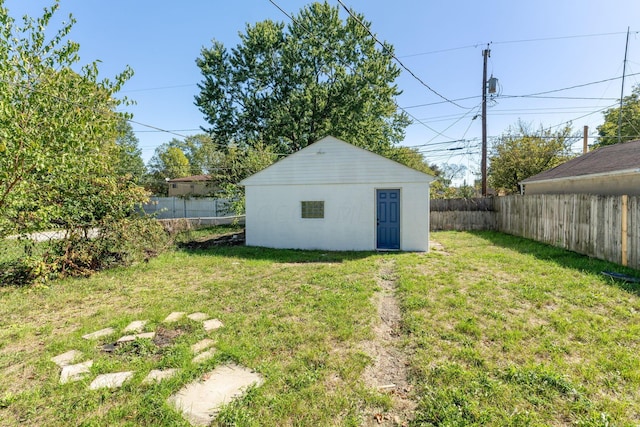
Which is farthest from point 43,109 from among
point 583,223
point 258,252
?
point 583,223

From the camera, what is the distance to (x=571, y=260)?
22.8 feet

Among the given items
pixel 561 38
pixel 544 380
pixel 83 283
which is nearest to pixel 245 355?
pixel 544 380

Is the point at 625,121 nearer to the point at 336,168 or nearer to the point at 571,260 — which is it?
the point at 571,260

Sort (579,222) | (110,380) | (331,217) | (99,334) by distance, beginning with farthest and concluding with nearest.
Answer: (331,217) < (579,222) < (99,334) < (110,380)

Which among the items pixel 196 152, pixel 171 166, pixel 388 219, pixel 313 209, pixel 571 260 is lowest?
pixel 571 260

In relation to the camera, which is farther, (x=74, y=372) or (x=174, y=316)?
(x=174, y=316)

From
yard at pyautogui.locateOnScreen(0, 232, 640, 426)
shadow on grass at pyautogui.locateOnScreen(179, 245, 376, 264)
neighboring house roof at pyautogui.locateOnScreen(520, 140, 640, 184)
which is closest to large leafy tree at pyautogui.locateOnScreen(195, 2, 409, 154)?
neighboring house roof at pyautogui.locateOnScreen(520, 140, 640, 184)

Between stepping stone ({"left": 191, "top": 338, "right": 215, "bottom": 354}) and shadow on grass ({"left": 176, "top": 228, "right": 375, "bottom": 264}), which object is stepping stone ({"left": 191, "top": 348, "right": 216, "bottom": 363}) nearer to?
stepping stone ({"left": 191, "top": 338, "right": 215, "bottom": 354})

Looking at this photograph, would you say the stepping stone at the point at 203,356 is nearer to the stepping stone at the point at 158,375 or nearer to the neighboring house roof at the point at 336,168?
the stepping stone at the point at 158,375

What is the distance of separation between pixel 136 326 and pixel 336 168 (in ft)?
23.6

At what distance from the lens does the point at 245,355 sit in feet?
10.4

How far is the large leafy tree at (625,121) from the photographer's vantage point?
2164 centimetres

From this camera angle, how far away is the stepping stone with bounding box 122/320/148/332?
3830 mm

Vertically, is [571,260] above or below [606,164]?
below
